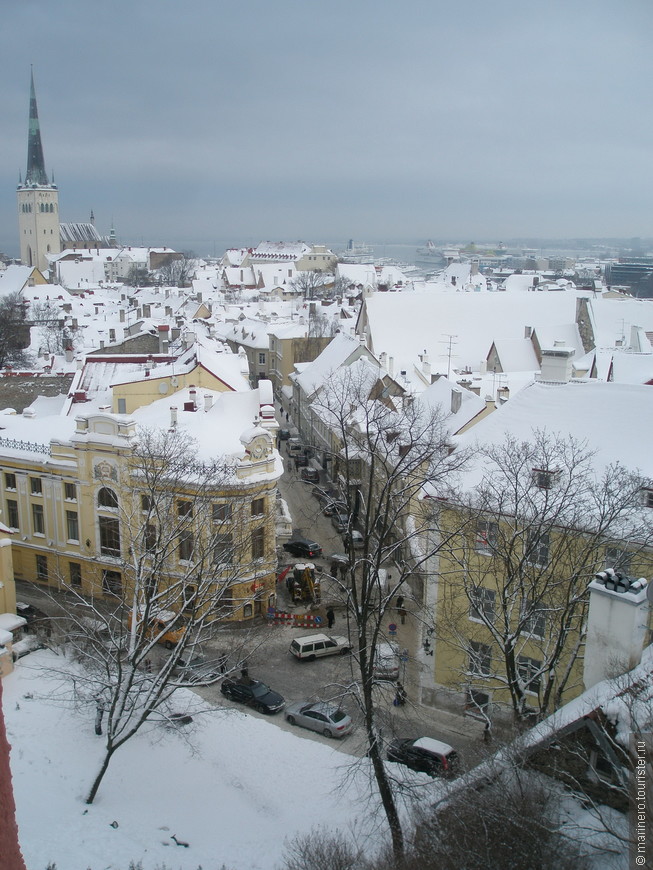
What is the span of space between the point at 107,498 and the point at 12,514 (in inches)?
171

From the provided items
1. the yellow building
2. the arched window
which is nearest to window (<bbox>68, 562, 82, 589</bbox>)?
the yellow building

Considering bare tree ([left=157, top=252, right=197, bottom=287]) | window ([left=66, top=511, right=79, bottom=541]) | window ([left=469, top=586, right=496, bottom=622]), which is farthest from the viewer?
bare tree ([left=157, top=252, right=197, bottom=287])

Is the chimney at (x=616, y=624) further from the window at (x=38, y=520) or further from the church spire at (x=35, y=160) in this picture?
the church spire at (x=35, y=160)

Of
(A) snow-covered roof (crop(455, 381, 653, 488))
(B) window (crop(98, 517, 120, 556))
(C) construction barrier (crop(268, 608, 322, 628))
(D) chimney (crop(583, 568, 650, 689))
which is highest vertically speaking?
(A) snow-covered roof (crop(455, 381, 653, 488))

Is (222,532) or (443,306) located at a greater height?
(443,306)

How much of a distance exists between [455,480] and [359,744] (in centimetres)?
680

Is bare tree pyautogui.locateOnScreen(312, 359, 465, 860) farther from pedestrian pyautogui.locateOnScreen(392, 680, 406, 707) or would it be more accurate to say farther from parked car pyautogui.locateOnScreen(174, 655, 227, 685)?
parked car pyautogui.locateOnScreen(174, 655, 227, 685)

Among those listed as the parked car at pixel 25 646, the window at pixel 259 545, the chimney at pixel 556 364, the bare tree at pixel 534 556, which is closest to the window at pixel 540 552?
the bare tree at pixel 534 556

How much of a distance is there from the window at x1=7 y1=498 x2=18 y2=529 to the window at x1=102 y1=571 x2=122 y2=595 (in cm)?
408

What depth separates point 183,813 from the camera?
1482cm

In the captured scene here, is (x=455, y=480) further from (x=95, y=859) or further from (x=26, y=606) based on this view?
(x=26, y=606)

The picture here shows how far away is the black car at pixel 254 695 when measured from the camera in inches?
784

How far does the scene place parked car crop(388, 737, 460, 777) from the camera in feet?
54.8

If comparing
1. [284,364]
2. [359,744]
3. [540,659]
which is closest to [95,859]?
[359,744]
